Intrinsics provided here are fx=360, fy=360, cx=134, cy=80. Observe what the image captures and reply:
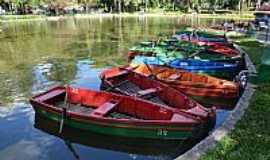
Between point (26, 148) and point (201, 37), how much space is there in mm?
24391

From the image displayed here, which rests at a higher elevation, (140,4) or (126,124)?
(140,4)

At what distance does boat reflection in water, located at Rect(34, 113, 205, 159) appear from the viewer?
11.7 meters

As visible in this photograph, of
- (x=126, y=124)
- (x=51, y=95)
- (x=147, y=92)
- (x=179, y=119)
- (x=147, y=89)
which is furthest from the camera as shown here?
(x=147, y=89)

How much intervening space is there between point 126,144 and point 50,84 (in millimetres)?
10093

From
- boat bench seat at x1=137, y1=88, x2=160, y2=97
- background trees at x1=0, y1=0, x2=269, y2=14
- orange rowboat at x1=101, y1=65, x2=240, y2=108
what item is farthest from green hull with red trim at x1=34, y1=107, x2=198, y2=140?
background trees at x1=0, y1=0, x2=269, y2=14

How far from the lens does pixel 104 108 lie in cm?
1272

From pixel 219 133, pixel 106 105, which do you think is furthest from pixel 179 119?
pixel 106 105

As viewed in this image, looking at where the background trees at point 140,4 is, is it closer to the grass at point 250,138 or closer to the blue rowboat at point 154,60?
the blue rowboat at point 154,60

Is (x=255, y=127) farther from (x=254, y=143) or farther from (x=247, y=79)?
(x=247, y=79)

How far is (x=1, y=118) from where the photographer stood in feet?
49.7

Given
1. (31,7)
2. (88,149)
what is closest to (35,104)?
(88,149)

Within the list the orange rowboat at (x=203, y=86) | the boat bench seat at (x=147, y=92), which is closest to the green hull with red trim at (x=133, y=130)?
the boat bench seat at (x=147, y=92)

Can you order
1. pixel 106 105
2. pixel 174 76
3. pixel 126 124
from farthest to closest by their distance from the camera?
pixel 174 76
pixel 106 105
pixel 126 124

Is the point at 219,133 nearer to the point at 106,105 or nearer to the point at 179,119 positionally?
the point at 179,119
